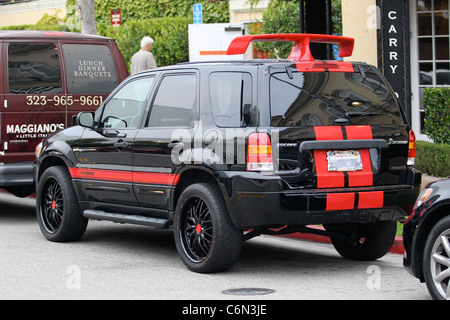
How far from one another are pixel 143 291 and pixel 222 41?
1371 centimetres

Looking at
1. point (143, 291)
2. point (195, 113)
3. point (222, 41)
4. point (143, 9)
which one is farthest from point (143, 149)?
point (143, 9)

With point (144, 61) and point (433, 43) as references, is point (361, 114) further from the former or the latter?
point (144, 61)

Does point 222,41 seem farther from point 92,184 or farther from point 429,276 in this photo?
point 429,276

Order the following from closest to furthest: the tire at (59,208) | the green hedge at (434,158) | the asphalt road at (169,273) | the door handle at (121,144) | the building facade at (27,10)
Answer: the asphalt road at (169,273), the door handle at (121,144), the tire at (59,208), the green hedge at (434,158), the building facade at (27,10)

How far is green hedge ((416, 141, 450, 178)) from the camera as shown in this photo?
1355cm

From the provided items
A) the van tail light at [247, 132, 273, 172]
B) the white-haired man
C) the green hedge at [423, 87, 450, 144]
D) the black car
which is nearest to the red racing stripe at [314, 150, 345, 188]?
the van tail light at [247, 132, 273, 172]

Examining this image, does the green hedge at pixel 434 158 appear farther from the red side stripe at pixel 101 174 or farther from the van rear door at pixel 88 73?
the red side stripe at pixel 101 174

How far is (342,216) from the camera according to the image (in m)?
7.62

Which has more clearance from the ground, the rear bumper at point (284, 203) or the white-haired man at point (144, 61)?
the white-haired man at point (144, 61)

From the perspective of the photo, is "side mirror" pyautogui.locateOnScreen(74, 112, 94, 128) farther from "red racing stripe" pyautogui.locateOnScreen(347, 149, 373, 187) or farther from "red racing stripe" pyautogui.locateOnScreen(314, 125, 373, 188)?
"red racing stripe" pyautogui.locateOnScreen(347, 149, 373, 187)

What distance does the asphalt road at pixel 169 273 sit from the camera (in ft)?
23.2

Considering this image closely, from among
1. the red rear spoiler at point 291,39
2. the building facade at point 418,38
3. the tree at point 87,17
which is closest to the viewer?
the red rear spoiler at point 291,39

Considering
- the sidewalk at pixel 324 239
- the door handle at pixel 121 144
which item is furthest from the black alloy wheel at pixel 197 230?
the sidewalk at pixel 324 239

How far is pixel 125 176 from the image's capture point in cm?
885
